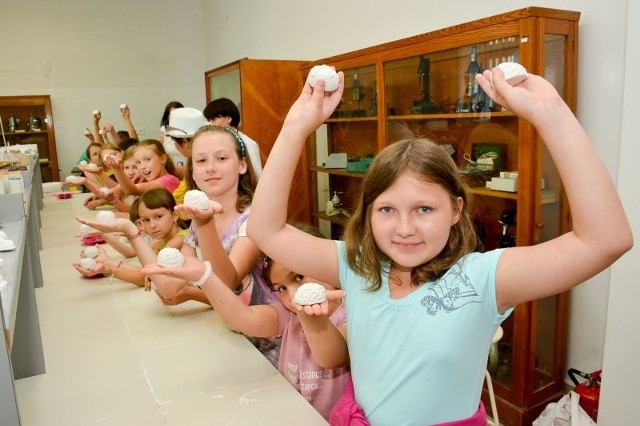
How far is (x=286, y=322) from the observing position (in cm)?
154

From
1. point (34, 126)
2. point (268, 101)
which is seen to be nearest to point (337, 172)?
point (268, 101)

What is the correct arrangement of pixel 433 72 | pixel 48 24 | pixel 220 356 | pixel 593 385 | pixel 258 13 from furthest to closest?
pixel 48 24, pixel 258 13, pixel 433 72, pixel 593 385, pixel 220 356

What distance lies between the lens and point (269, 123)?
181 inches

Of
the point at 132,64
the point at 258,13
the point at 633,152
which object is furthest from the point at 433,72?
the point at 132,64

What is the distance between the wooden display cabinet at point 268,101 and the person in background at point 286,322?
116 inches

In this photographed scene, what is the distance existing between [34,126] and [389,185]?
731 cm

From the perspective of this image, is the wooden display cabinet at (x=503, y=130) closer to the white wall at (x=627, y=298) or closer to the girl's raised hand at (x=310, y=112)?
the white wall at (x=627, y=298)

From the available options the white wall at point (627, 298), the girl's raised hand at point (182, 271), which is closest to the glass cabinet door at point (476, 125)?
the white wall at point (627, 298)

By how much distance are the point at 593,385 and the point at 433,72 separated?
1.86 m

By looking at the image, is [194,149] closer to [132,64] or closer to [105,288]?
[105,288]

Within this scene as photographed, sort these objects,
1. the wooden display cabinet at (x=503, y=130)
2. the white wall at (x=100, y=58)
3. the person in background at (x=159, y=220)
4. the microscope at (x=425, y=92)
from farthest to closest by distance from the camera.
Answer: the white wall at (x=100, y=58) → the microscope at (x=425, y=92) → the person in background at (x=159, y=220) → the wooden display cabinet at (x=503, y=130)

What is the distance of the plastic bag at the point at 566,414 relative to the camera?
228 centimetres

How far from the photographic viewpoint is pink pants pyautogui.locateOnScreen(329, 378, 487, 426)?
1.04 metres

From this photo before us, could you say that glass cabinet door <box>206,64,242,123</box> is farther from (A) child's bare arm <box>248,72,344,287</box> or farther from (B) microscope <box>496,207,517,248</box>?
(A) child's bare arm <box>248,72,344,287</box>
